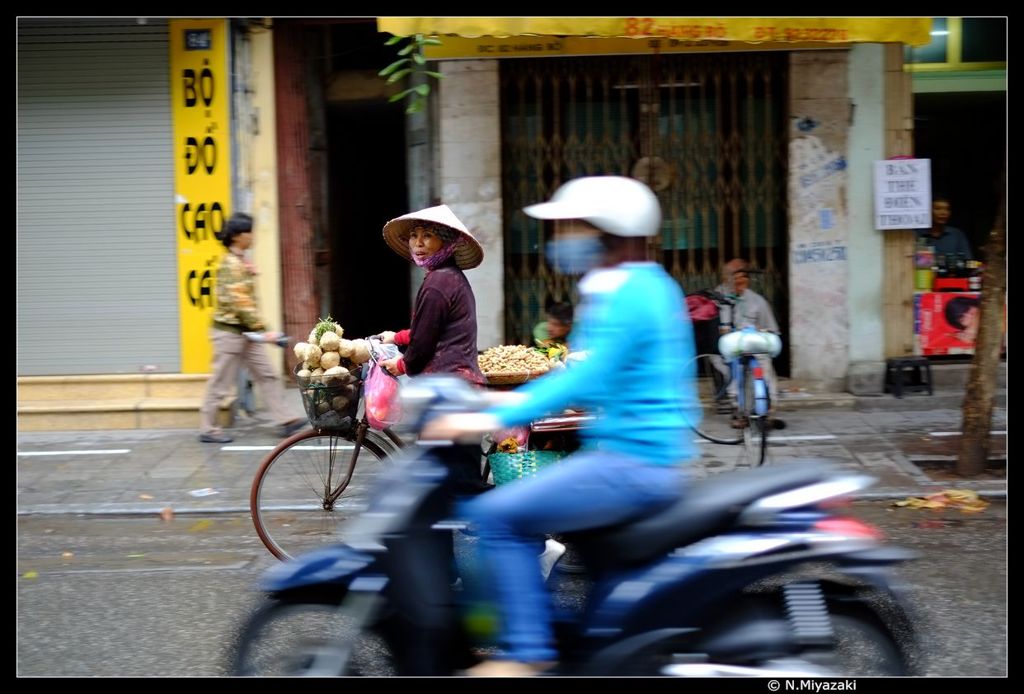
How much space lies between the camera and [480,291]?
10.3 m

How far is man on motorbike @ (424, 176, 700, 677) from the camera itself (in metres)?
3.20

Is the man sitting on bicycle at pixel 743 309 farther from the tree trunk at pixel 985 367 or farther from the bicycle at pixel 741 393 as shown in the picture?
the tree trunk at pixel 985 367

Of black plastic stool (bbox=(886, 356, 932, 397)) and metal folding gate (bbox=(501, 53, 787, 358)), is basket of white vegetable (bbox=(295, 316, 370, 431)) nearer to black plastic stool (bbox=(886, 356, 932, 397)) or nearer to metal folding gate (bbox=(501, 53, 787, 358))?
metal folding gate (bbox=(501, 53, 787, 358))

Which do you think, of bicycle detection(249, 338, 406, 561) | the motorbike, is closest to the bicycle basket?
bicycle detection(249, 338, 406, 561)

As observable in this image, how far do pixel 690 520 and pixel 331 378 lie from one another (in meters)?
2.31

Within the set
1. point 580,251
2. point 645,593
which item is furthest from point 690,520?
point 580,251

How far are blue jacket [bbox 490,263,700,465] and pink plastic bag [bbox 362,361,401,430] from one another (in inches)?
65.3

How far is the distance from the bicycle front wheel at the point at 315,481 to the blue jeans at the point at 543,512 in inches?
70.5

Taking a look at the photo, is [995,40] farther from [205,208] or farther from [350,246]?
[205,208]

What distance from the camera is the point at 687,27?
27.6ft

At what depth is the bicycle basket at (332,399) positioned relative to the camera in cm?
500

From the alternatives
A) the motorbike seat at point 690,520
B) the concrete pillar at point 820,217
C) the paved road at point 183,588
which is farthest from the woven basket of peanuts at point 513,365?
the concrete pillar at point 820,217
